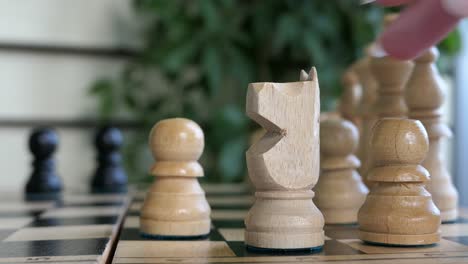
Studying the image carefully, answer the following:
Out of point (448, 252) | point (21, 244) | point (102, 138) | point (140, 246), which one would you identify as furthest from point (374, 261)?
point (102, 138)

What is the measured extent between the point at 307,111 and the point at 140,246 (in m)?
0.29

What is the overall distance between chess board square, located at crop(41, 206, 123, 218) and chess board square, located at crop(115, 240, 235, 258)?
388 millimetres

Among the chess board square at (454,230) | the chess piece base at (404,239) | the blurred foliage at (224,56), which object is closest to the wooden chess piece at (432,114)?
the chess board square at (454,230)

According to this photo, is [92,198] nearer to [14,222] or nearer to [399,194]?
[14,222]

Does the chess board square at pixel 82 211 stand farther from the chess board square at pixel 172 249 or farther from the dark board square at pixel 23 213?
the chess board square at pixel 172 249

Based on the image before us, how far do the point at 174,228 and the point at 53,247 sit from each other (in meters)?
0.17

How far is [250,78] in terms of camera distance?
3252mm

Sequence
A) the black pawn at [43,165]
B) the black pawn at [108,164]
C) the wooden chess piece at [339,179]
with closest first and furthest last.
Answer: the wooden chess piece at [339,179] → the black pawn at [43,165] → the black pawn at [108,164]

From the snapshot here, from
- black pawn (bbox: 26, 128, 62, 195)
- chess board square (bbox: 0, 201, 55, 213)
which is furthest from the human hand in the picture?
black pawn (bbox: 26, 128, 62, 195)

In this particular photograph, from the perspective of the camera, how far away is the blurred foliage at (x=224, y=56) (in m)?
3.08

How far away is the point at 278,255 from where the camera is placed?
762 millimetres

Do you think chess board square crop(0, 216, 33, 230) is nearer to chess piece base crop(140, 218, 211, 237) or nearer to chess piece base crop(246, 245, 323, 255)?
chess piece base crop(140, 218, 211, 237)

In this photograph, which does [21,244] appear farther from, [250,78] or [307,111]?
[250,78]

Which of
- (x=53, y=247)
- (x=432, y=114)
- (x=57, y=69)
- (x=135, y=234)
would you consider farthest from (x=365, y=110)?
(x=57, y=69)
